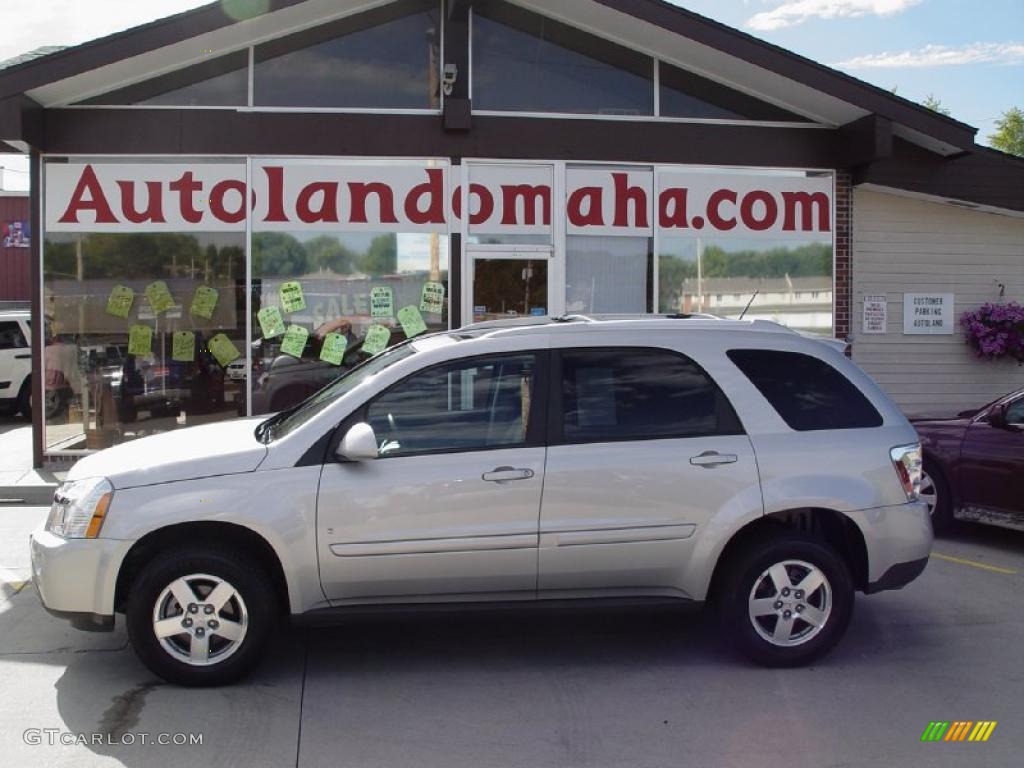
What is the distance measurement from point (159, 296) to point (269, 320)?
1.20 metres

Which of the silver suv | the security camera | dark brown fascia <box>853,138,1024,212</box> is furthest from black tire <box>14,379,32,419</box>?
dark brown fascia <box>853,138,1024,212</box>

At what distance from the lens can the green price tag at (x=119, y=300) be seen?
1084 centimetres

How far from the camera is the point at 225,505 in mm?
4703

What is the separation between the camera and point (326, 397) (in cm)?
548

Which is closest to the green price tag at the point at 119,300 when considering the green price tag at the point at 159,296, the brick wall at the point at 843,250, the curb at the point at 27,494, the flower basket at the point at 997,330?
the green price tag at the point at 159,296

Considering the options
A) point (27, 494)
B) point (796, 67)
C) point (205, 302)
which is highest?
point (796, 67)

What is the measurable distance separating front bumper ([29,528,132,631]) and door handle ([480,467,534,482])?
66.4 inches

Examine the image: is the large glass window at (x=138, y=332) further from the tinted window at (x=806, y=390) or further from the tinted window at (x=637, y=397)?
the tinted window at (x=806, y=390)

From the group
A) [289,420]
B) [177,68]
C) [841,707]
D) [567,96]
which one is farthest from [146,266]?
[841,707]

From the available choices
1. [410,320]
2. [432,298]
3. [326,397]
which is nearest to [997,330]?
[432,298]

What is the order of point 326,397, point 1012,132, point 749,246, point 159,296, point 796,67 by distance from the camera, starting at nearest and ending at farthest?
point 326,397 < point 796,67 < point 159,296 < point 749,246 < point 1012,132

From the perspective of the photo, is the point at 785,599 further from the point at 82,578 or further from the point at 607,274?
the point at 607,274

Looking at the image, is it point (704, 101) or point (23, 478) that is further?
point (704, 101)

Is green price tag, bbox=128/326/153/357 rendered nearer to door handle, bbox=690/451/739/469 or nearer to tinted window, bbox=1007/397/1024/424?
door handle, bbox=690/451/739/469
